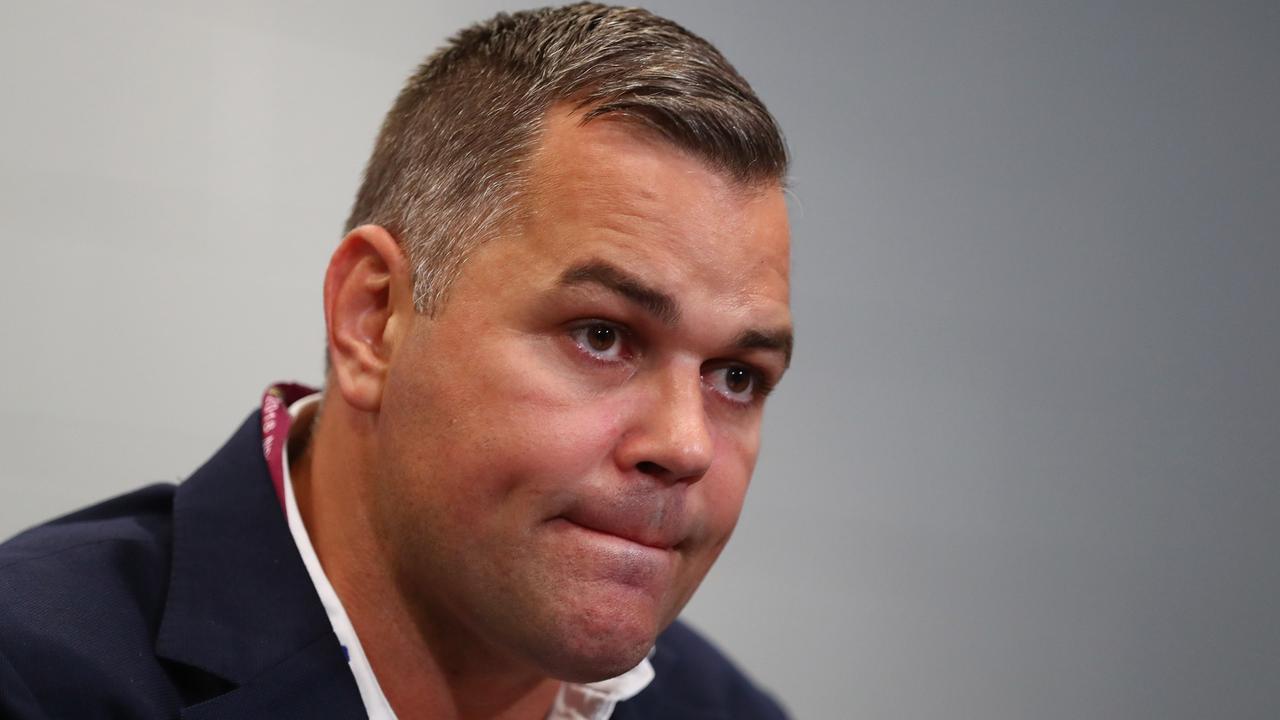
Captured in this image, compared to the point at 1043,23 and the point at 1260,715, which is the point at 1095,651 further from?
the point at 1043,23

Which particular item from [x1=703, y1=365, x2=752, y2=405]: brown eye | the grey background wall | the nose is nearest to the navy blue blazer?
the nose

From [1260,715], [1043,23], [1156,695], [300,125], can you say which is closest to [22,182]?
[300,125]

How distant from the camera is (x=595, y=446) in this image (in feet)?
4.72

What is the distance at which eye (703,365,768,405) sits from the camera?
160 cm

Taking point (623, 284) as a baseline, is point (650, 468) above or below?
below

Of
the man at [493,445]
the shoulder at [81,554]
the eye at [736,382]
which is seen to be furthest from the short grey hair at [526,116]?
the shoulder at [81,554]

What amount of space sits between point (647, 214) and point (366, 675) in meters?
0.68

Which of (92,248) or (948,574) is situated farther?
(948,574)

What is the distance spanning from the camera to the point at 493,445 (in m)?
1.45

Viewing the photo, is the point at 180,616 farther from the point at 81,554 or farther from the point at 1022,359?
the point at 1022,359

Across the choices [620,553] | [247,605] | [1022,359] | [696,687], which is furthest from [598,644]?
[1022,359]

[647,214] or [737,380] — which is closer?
[647,214]

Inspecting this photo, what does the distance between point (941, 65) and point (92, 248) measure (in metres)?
1.92

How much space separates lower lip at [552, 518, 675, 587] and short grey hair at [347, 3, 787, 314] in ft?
1.06
